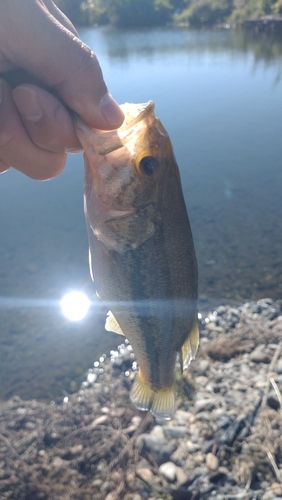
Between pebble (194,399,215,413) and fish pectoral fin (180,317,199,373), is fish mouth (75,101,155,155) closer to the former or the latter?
fish pectoral fin (180,317,199,373)

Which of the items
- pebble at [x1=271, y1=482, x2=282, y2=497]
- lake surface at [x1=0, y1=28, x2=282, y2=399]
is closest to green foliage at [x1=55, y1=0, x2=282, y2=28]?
lake surface at [x1=0, y1=28, x2=282, y2=399]

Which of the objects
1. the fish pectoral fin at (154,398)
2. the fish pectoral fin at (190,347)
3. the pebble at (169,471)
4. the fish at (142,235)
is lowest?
the pebble at (169,471)

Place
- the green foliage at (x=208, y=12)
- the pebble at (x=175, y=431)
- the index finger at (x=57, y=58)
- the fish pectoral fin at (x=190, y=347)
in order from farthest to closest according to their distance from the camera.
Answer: the green foliage at (x=208, y=12) → the pebble at (x=175, y=431) → the fish pectoral fin at (x=190, y=347) → the index finger at (x=57, y=58)

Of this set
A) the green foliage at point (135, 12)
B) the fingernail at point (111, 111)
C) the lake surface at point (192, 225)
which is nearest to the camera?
the fingernail at point (111, 111)

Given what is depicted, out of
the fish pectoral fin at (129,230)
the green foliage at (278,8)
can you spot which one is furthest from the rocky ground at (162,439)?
the green foliage at (278,8)

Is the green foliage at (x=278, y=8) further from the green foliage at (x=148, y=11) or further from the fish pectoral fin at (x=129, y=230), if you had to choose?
the fish pectoral fin at (x=129, y=230)

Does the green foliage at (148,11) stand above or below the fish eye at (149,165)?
above

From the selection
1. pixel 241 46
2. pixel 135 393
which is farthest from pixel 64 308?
pixel 241 46

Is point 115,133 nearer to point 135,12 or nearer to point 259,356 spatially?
point 259,356
